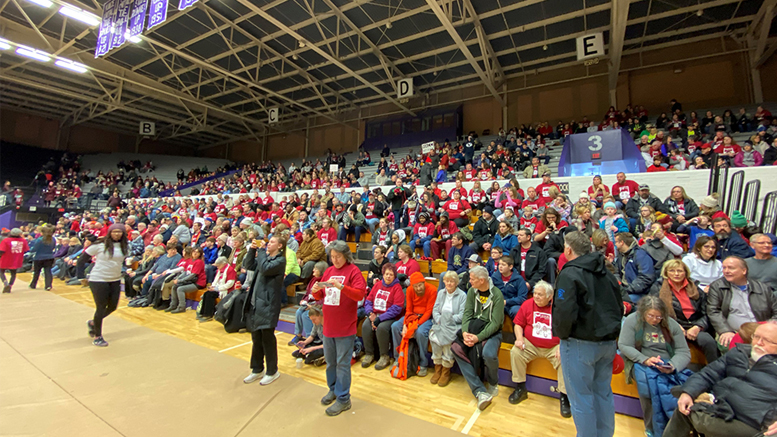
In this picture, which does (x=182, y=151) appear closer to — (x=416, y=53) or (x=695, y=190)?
(x=416, y=53)

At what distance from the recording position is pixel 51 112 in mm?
22125

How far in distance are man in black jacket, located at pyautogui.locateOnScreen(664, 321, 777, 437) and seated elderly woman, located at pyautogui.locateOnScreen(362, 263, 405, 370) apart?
2.73 m

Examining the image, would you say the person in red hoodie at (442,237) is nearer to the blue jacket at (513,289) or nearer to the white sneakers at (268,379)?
the blue jacket at (513,289)

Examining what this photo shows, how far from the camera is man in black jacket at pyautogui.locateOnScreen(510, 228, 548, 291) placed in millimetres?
4480

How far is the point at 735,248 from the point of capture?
160 inches

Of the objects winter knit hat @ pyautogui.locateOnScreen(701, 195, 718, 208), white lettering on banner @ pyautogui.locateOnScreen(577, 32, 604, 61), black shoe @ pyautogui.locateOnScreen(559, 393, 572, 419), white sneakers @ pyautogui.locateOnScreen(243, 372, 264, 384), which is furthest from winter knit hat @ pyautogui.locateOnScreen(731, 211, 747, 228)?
white lettering on banner @ pyautogui.locateOnScreen(577, 32, 604, 61)

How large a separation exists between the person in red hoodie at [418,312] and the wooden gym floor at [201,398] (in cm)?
41

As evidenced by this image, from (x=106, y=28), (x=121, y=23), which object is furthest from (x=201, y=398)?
(x=106, y=28)

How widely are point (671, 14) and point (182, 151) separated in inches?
1324

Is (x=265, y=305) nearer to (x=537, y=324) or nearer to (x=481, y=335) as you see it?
(x=481, y=335)

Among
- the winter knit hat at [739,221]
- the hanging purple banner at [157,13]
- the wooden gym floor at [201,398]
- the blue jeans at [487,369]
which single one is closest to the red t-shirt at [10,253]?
the wooden gym floor at [201,398]

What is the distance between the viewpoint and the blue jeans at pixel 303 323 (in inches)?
182

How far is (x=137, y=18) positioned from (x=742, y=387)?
40.1 feet

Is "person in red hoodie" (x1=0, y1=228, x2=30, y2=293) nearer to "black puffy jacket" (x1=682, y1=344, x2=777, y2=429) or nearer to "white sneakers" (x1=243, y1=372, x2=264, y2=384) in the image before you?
"white sneakers" (x1=243, y1=372, x2=264, y2=384)
